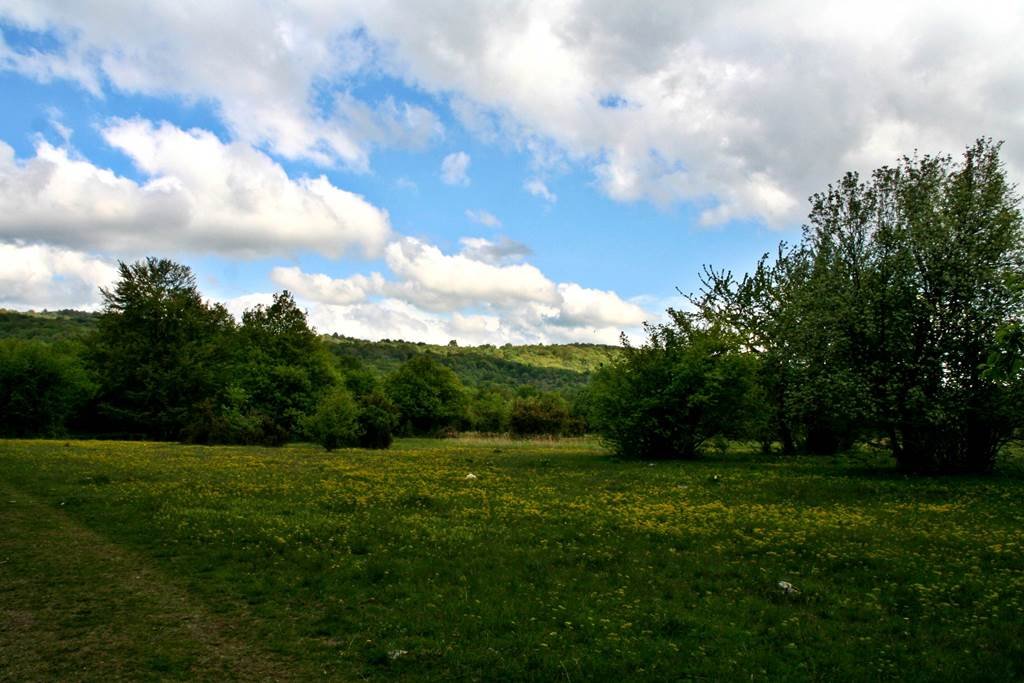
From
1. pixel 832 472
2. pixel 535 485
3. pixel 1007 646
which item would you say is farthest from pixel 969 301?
pixel 1007 646

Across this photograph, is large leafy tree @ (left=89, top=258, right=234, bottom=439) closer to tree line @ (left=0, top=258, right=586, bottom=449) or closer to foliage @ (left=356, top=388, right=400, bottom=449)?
tree line @ (left=0, top=258, right=586, bottom=449)

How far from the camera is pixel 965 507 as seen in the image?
19922 millimetres

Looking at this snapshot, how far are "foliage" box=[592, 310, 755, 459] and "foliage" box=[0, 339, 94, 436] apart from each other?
209ft

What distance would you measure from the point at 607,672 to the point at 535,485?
17.8m

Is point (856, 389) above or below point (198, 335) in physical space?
below

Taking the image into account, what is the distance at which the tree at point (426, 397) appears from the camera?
98.7 meters

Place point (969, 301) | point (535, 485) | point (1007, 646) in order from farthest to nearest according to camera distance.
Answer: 1. point (969, 301)
2. point (535, 485)
3. point (1007, 646)

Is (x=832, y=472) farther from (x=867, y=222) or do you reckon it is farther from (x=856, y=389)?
(x=867, y=222)

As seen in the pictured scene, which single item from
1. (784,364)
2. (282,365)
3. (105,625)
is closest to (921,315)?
(784,364)

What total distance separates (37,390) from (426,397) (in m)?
49.9

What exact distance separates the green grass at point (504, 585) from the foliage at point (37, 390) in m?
58.9

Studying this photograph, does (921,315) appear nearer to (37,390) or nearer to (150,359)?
(150,359)

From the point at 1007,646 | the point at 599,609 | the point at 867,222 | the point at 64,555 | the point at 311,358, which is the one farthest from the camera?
the point at 311,358

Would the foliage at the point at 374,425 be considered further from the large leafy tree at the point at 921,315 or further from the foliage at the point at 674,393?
the large leafy tree at the point at 921,315
